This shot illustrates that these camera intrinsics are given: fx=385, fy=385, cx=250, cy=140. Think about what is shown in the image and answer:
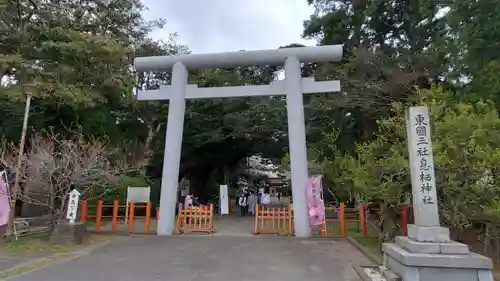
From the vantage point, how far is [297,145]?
41.7 feet

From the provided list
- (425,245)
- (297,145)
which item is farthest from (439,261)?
(297,145)

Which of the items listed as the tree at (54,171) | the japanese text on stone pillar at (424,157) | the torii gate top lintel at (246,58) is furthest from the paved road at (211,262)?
the torii gate top lintel at (246,58)

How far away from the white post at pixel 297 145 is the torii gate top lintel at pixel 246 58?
0.33 meters

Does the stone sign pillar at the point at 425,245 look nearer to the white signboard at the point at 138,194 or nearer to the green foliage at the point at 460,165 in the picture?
the green foliage at the point at 460,165

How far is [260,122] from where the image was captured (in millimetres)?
21812

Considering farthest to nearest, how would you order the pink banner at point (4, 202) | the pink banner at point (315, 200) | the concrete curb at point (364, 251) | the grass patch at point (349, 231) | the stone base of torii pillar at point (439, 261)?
the grass patch at point (349, 231), the pink banner at point (315, 200), the pink banner at point (4, 202), the concrete curb at point (364, 251), the stone base of torii pillar at point (439, 261)

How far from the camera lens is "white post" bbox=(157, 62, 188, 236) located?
12680 mm

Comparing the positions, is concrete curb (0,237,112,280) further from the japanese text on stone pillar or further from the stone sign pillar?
the japanese text on stone pillar

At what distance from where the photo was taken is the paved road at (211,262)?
22.6 feet

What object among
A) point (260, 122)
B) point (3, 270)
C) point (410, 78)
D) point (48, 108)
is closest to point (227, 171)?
point (260, 122)

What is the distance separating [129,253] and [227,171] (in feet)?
59.0

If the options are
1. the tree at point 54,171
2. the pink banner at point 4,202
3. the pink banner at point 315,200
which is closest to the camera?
the pink banner at point 4,202

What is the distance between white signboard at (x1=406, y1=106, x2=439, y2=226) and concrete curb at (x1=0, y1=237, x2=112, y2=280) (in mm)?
7043

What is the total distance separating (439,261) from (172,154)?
9.48 meters
